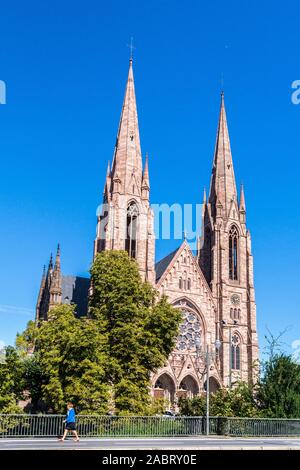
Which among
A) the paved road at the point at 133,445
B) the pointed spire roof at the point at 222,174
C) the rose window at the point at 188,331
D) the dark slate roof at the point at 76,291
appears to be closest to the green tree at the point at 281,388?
the paved road at the point at 133,445

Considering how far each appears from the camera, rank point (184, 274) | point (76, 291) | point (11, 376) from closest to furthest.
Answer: point (11, 376) → point (184, 274) → point (76, 291)

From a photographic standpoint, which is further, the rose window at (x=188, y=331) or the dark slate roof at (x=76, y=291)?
the dark slate roof at (x=76, y=291)

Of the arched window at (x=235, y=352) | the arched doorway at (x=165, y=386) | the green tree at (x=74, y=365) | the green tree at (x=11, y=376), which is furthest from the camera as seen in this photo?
the arched window at (x=235, y=352)

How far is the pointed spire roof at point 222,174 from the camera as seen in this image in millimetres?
58178

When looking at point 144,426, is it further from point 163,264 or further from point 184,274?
point 163,264

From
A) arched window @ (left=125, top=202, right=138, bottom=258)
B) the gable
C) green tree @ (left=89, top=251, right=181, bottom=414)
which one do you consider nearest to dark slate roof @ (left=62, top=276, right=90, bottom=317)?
arched window @ (left=125, top=202, right=138, bottom=258)

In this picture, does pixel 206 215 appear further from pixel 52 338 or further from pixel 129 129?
pixel 52 338

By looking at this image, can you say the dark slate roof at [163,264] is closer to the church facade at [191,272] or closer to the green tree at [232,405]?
the church facade at [191,272]

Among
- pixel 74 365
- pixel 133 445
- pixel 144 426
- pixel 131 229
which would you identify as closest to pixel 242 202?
pixel 131 229

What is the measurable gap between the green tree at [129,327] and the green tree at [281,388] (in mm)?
6447

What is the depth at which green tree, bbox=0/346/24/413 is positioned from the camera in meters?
29.1

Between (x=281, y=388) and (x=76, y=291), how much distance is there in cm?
3210

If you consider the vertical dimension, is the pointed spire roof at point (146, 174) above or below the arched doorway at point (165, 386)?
above

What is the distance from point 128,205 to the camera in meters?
A: 53.1
